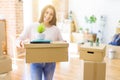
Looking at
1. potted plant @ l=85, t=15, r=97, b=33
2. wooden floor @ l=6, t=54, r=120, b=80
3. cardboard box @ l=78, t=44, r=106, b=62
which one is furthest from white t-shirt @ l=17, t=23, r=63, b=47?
potted plant @ l=85, t=15, r=97, b=33

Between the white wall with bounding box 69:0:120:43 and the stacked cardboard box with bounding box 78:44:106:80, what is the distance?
392 cm

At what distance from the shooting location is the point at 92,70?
200 centimetres

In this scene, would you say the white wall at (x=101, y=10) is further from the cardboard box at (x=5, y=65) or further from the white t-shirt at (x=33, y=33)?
the cardboard box at (x=5, y=65)

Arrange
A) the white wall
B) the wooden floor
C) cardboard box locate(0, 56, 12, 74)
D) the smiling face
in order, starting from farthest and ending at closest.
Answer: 1. the white wall
2. the wooden floor
3. the smiling face
4. cardboard box locate(0, 56, 12, 74)

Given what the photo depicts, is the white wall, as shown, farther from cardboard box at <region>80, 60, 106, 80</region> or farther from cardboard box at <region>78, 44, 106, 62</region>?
cardboard box at <region>80, 60, 106, 80</region>

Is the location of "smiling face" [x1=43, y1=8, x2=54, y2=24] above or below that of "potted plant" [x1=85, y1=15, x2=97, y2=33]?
below

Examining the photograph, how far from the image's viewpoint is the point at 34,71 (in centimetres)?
203

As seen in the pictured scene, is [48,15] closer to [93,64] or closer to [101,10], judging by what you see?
[93,64]

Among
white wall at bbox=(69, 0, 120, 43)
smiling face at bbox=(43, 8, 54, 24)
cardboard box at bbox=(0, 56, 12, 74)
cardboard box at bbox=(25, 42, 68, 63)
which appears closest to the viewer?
cardboard box at bbox=(0, 56, 12, 74)

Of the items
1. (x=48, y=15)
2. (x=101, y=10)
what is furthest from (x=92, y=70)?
(x=101, y=10)

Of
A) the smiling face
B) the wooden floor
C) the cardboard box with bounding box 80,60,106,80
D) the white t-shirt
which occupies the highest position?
the smiling face

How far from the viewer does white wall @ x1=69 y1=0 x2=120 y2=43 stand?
5.83 metres

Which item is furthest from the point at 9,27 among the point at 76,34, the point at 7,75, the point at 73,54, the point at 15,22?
the point at 7,75

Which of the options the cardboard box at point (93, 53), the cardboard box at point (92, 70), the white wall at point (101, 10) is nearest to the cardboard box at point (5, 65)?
the cardboard box at point (92, 70)
